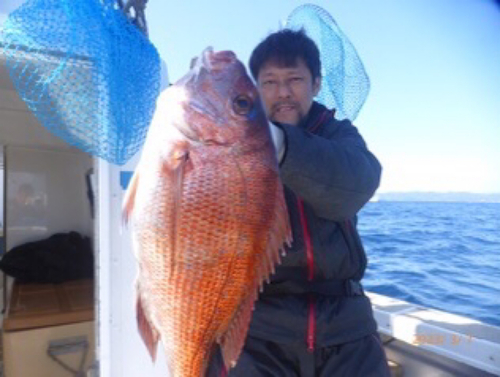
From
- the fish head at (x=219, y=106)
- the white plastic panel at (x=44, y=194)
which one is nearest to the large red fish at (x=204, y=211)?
the fish head at (x=219, y=106)

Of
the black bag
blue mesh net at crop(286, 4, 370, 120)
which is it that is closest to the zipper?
blue mesh net at crop(286, 4, 370, 120)

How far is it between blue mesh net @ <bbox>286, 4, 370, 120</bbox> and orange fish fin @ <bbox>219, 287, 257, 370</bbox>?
206cm

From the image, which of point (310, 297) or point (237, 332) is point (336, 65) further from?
point (237, 332)

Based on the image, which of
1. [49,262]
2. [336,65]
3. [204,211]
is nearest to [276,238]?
[204,211]

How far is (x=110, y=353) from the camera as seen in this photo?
2.62 m

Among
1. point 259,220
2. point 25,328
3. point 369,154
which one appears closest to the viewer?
point 259,220

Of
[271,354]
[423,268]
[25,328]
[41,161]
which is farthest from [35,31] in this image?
[423,268]

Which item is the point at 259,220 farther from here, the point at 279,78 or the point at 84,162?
the point at 84,162

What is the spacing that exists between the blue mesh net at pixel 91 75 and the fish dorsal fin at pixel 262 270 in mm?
1042

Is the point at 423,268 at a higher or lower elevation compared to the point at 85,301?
lower

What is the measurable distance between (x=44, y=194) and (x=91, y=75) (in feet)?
17.3

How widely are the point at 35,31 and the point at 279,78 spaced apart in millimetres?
1058

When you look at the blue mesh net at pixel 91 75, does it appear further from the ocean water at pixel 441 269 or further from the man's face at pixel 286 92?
the ocean water at pixel 441 269

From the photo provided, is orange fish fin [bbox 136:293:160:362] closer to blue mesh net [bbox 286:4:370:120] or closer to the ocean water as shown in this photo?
blue mesh net [bbox 286:4:370:120]
